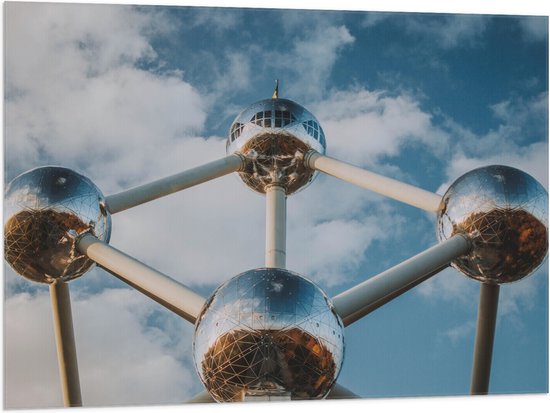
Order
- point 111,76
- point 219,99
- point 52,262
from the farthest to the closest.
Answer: point 219,99
point 111,76
point 52,262

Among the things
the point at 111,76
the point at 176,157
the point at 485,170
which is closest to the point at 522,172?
the point at 485,170

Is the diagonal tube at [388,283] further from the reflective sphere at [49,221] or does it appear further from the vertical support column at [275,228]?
the reflective sphere at [49,221]

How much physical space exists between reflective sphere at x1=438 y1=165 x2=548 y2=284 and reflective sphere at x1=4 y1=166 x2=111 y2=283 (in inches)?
118

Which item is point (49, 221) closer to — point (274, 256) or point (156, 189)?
point (156, 189)

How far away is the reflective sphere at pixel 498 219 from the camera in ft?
24.9

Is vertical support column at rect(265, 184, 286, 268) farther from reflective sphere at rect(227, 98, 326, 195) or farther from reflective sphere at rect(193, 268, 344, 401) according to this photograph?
reflective sphere at rect(193, 268, 344, 401)

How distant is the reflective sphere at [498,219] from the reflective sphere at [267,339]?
6.44 feet

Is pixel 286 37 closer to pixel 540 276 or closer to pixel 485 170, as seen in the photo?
pixel 485 170

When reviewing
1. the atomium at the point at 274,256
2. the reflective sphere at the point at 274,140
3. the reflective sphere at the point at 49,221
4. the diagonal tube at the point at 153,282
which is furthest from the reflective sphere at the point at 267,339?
the reflective sphere at the point at 274,140

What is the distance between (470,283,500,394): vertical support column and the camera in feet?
25.1

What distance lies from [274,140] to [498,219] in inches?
99.9

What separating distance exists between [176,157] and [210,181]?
545 mm

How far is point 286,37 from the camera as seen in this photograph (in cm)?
840

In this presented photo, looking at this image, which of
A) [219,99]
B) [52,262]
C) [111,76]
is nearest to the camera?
[52,262]
